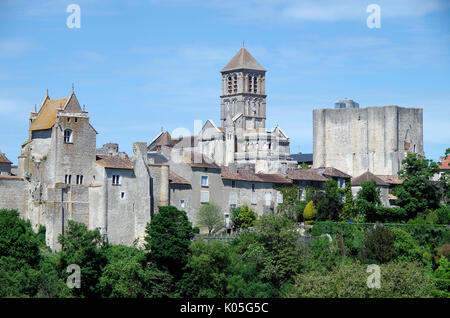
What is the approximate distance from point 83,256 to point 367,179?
108 feet

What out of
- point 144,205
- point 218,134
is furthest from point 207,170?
point 218,134

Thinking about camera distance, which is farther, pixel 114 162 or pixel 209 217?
pixel 209 217

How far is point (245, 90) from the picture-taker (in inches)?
5290

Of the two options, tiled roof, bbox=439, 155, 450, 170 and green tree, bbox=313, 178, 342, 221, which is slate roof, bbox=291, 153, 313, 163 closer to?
tiled roof, bbox=439, 155, 450, 170

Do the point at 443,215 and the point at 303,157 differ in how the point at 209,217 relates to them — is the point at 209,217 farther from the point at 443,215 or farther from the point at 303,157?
the point at 303,157

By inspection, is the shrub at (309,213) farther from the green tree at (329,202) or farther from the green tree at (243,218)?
the green tree at (243,218)

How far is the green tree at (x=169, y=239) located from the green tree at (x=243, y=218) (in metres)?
10.1

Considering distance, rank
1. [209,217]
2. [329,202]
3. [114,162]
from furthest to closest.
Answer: [329,202], [209,217], [114,162]

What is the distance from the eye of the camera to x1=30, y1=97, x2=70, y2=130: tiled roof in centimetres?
7281

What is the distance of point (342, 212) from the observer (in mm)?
84688

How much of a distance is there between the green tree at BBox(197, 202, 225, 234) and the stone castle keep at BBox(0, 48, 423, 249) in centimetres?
74

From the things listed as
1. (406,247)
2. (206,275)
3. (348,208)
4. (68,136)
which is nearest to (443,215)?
(348,208)
